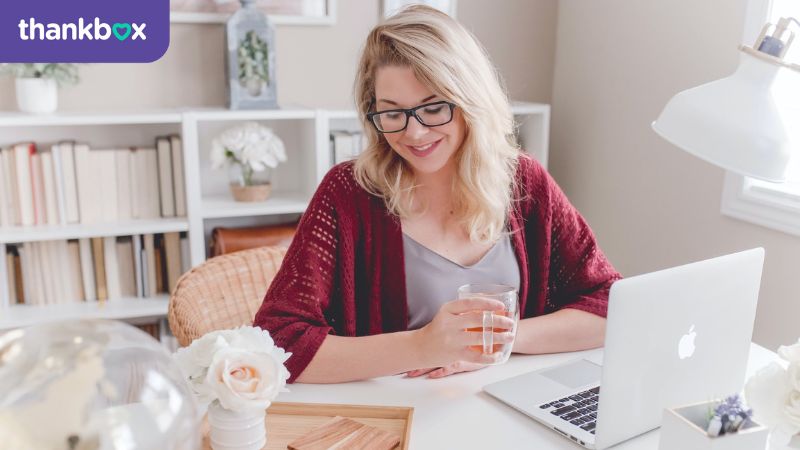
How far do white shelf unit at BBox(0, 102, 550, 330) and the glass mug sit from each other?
62.7 inches

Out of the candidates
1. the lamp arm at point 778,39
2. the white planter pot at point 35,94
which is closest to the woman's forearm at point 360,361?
the lamp arm at point 778,39

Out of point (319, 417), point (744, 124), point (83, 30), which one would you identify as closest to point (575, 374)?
point (319, 417)

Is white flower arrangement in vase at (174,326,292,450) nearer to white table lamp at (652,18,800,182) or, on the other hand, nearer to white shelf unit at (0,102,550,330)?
white table lamp at (652,18,800,182)

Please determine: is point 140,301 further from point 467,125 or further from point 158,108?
point 467,125

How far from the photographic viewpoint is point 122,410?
27.5 inches

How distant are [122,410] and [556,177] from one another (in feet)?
8.80

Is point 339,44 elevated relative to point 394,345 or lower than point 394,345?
elevated

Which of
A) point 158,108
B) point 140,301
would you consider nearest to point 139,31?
point 158,108

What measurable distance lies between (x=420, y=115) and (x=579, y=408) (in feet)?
2.14

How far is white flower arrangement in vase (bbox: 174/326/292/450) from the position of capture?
95cm

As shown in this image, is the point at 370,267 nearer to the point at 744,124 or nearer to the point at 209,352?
the point at 209,352

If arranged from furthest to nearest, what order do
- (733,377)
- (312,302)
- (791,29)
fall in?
(312,302) < (733,377) < (791,29)

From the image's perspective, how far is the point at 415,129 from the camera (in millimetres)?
1413

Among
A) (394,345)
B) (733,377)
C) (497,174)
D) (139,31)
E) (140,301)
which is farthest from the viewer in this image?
(140,301)
